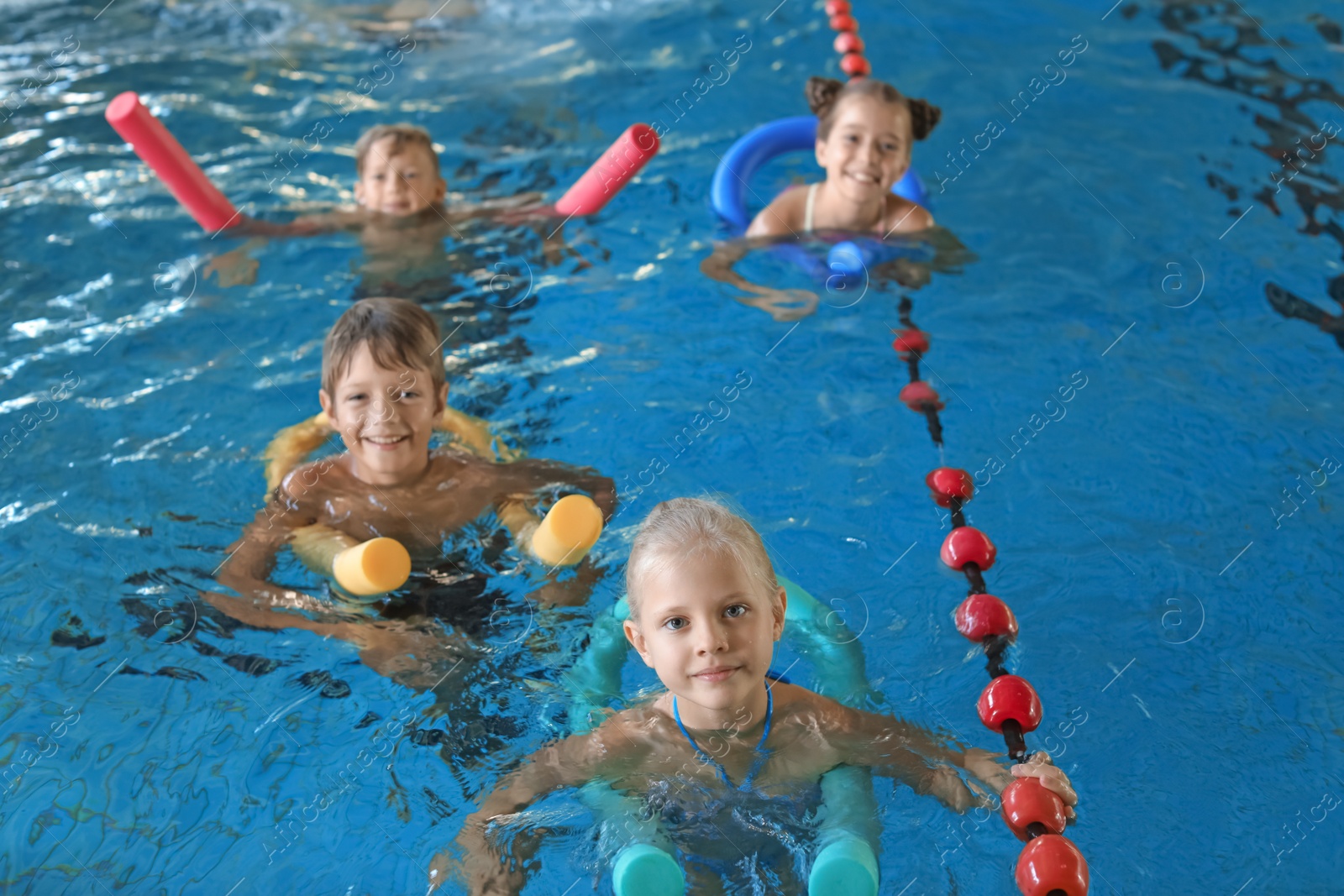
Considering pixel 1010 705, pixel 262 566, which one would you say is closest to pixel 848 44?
pixel 262 566

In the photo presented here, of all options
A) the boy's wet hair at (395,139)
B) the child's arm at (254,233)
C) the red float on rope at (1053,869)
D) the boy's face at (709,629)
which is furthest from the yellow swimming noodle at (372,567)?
the boy's wet hair at (395,139)

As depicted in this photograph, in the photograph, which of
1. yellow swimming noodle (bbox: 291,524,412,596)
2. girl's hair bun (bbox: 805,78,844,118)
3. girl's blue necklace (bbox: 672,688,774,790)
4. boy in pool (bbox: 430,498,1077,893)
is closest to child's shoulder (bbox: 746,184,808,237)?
girl's hair bun (bbox: 805,78,844,118)

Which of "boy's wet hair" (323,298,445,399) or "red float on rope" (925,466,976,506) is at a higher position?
"boy's wet hair" (323,298,445,399)

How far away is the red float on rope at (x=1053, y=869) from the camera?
1981mm

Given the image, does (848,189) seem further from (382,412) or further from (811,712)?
(811,712)

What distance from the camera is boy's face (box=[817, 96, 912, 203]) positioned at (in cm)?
441

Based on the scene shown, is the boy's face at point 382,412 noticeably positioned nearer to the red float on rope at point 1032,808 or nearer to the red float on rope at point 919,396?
the red float on rope at point 919,396

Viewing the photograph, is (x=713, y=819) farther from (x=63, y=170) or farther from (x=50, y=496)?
(x=63, y=170)

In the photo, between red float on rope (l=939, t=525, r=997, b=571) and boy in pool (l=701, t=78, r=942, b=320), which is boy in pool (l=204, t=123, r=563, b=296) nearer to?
boy in pool (l=701, t=78, r=942, b=320)

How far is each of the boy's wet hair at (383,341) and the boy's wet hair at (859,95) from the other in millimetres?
2226

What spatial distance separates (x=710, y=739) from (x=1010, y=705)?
0.62 meters

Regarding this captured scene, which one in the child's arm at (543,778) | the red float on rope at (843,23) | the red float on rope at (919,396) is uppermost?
the red float on rope at (843,23)

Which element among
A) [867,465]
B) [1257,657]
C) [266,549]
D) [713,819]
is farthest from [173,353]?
[1257,657]

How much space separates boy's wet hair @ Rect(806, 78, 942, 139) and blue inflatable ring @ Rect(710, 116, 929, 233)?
0.16 m
